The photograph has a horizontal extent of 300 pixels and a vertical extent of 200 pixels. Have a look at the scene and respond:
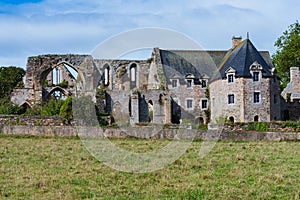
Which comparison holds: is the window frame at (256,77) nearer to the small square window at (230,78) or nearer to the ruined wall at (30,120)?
the small square window at (230,78)

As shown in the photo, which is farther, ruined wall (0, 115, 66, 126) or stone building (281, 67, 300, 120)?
stone building (281, 67, 300, 120)

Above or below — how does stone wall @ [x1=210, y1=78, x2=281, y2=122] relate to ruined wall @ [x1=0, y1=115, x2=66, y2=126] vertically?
above

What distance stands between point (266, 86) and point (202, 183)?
35.0 metres

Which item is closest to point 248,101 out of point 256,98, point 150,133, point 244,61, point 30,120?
point 256,98

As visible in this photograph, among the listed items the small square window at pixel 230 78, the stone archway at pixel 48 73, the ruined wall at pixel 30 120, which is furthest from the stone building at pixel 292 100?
the ruined wall at pixel 30 120

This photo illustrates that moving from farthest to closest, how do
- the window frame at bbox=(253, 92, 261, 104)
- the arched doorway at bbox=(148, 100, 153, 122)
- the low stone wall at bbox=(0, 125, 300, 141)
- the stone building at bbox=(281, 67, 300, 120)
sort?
the stone building at bbox=(281, 67, 300, 120)
the arched doorway at bbox=(148, 100, 153, 122)
the window frame at bbox=(253, 92, 261, 104)
the low stone wall at bbox=(0, 125, 300, 141)

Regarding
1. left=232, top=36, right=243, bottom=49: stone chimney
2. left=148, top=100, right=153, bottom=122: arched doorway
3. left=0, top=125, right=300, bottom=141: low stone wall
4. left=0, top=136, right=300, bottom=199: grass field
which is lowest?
left=0, top=136, right=300, bottom=199: grass field

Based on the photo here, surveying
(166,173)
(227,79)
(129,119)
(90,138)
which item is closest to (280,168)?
(166,173)

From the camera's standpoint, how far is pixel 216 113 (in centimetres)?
4800

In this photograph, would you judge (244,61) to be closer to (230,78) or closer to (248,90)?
(230,78)

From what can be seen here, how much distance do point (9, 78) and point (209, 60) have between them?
2971cm

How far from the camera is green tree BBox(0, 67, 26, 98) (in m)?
66.7

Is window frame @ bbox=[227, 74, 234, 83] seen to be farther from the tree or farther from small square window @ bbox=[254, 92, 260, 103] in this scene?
the tree

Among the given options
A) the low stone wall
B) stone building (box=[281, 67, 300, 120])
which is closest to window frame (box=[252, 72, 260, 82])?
stone building (box=[281, 67, 300, 120])
